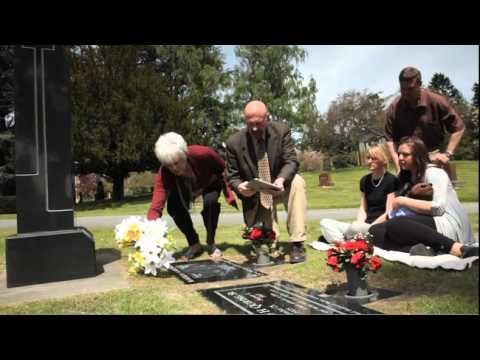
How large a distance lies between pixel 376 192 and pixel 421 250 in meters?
1.00

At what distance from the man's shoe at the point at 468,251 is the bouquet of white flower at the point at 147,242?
7.82ft

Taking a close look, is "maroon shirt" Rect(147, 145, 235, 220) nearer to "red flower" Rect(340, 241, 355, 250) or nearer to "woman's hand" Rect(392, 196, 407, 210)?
"woman's hand" Rect(392, 196, 407, 210)

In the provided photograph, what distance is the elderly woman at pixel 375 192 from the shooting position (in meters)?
4.49

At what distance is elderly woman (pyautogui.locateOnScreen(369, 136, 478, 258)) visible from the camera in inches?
145

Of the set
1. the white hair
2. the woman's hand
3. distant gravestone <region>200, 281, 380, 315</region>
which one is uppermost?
the white hair

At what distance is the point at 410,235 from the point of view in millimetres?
3811

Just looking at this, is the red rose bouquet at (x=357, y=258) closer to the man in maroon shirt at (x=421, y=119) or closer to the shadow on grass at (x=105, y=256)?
the man in maroon shirt at (x=421, y=119)

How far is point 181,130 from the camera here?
15.9 metres

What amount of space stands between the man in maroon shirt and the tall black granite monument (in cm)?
316

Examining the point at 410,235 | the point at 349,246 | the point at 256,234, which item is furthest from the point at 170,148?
the point at 410,235

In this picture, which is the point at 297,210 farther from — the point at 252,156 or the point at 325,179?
the point at 325,179

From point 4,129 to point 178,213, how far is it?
215 centimetres

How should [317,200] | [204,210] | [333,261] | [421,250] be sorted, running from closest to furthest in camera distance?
[333,261] < [421,250] < [204,210] < [317,200]

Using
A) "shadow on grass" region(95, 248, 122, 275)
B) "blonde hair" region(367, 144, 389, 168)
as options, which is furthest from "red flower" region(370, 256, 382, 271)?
"shadow on grass" region(95, 248, 122, 275)
